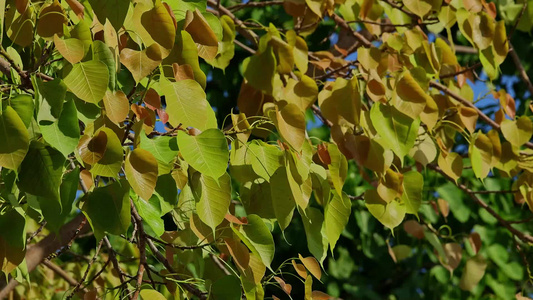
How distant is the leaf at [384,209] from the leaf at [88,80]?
581 millimetres

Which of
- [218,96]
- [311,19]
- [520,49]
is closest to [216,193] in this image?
[311,19]

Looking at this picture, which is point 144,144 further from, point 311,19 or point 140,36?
point 311,19

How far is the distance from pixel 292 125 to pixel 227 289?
0.23 metres

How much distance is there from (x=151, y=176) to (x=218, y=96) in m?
1.86

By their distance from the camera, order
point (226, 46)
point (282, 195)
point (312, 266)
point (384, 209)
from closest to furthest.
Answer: point (282, 195), point (312, 266), point (384, 209), point (226, 46)

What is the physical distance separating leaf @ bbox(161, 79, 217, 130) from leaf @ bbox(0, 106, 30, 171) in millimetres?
172

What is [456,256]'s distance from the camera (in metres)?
1.88

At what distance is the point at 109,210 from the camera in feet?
3.09

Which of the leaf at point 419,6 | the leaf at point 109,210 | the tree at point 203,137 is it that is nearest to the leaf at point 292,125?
the tree at point 203,137

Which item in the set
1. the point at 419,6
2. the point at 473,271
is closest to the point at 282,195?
the point at 419,6

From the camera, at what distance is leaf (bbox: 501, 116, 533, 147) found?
1.59m

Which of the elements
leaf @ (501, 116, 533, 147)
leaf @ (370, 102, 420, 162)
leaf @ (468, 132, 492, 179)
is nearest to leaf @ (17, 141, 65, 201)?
leaf @ (370, 102, 420, 162)

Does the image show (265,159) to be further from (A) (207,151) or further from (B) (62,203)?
(B) (62,203)

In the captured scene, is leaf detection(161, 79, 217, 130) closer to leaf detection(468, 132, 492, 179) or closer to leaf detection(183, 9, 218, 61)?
leaf detection(183, 9, 218, 61)
